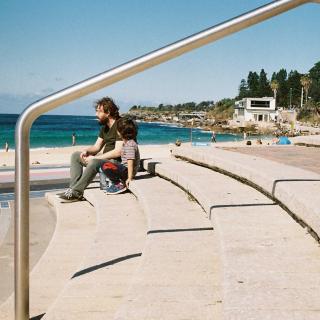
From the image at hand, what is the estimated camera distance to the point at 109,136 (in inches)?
245

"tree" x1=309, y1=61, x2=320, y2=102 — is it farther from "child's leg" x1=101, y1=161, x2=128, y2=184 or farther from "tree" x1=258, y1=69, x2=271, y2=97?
"child's leg" x1=101, y1=161, x2=128, y2=184

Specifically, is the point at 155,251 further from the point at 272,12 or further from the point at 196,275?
the point at 272,12

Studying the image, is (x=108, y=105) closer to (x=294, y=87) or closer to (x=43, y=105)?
(x=43, y=105)

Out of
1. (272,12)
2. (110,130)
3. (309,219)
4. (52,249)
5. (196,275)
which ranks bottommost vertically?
(52,249)

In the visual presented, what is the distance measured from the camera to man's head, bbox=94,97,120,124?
237 inches

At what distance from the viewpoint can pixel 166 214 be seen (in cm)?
389

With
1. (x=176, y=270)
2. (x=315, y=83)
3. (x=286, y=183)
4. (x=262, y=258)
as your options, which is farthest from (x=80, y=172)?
(x=315, y=83)

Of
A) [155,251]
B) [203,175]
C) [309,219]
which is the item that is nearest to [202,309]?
[155,251]

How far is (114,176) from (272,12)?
3572 mm

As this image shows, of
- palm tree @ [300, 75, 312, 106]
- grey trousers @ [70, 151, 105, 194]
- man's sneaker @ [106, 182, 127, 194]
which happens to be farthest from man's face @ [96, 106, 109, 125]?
palm tree @ [300, 75, 312, 106]

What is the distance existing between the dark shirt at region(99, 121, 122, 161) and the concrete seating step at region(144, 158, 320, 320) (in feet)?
7.53

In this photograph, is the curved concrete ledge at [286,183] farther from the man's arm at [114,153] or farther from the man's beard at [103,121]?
the man's beard at [103,121]

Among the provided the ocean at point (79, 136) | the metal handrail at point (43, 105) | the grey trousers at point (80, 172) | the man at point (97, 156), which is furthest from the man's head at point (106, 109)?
the ocean at point (79, 136)

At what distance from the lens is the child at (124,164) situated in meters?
5.62
